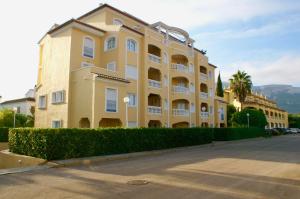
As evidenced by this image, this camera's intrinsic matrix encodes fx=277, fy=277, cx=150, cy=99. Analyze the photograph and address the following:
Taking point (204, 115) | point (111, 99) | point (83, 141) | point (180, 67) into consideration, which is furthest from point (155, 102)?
point (83, 141)

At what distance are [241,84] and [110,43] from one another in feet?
122

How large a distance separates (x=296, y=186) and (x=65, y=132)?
12130mm

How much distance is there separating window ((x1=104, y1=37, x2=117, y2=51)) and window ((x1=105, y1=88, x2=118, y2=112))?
563 centimetres

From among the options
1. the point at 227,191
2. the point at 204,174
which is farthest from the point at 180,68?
the point at 227,191

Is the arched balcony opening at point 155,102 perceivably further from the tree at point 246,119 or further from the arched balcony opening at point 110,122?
the tree at point 246,119

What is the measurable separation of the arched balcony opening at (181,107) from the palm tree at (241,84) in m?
23.8

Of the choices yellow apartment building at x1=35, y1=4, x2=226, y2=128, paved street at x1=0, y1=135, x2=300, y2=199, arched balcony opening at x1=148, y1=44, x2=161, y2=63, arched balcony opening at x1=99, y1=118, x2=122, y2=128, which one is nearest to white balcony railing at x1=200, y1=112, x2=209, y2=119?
yellow apartment building at x1=35, y1=4, x2=226, y2=128

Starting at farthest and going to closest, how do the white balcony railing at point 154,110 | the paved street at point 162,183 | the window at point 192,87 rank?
the window at point 192,87, the white balcony railing at point 154,110, the paved street at point 162,183

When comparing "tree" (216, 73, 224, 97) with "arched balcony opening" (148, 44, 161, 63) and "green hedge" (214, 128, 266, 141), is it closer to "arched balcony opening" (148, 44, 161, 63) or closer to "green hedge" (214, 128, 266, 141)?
"green hedge" (214, 128, 266, 141)

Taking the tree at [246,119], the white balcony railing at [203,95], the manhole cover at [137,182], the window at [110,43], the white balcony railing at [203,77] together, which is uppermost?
the window at [110,43]

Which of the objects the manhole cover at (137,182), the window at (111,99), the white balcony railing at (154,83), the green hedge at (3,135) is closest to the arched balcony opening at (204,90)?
the white balcony railing at (154,83)

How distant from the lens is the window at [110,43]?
1124 inches

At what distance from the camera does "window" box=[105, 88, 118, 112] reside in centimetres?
2491

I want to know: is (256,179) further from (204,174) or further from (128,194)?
(128,194)
